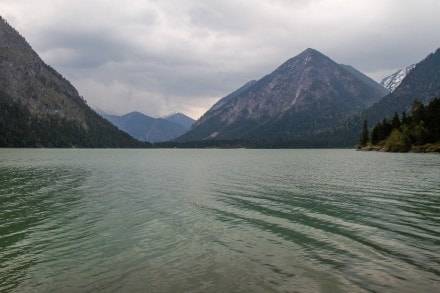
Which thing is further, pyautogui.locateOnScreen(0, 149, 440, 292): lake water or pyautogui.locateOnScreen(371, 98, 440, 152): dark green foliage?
pyautogui.locateOnScreen(371, 98, 440, 152): dark green foliage

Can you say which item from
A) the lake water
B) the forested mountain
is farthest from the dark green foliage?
the lake water

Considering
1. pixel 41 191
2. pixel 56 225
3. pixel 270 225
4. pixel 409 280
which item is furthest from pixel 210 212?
pixel 41 191

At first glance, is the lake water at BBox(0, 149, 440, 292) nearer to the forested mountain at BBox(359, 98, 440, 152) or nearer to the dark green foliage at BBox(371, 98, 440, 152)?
the forested mountain at BBox(359, 98, 440, 152)

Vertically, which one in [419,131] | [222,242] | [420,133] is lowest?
[222,242]

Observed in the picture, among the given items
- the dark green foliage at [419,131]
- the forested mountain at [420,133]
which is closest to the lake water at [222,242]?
the forested mountain at [420,133]

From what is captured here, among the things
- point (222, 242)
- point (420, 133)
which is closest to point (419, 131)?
point (420, 133)

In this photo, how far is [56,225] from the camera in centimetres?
3000

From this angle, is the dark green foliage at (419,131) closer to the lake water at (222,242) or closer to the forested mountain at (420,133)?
the forested mountain at (420,133)

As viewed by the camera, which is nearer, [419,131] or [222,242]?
[222,242]

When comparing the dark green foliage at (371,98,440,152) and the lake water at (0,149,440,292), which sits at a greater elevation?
the dark green foliage at (371,98,440,152)

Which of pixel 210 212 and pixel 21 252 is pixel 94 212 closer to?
pixel 210 212

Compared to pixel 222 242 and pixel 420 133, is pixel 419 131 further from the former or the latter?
pixel 222 242

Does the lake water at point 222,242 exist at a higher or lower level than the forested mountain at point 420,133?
lower

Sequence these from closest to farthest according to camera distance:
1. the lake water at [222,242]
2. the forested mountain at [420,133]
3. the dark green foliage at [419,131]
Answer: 1. the lake water at [222,242]
2. the forested mountain at [420,133]
3. the dark green foliage at [419,131]
